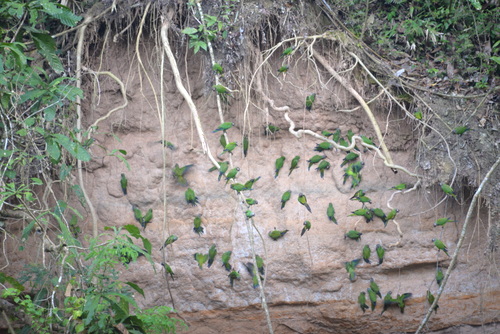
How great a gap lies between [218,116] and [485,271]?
8.90 ft

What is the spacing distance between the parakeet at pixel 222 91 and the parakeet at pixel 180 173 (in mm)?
685

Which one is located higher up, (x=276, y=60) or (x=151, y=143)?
(x=276, y=60)

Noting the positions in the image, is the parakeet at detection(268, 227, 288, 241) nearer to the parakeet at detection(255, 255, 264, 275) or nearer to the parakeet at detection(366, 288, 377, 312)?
the parakeet at detection(255, 255, 264, 275)

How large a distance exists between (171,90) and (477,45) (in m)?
2.77

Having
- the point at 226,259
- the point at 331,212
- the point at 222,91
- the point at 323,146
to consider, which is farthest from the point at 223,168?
the point at 331,212

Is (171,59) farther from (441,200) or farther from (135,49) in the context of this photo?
(441,200)

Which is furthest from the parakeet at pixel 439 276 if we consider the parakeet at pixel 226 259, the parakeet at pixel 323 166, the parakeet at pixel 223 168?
the parakeet at pixel 223 168

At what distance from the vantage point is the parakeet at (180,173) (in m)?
4.66

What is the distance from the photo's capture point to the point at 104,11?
4.46m

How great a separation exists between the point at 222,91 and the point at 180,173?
85cm

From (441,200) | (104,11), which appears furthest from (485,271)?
(104,11)

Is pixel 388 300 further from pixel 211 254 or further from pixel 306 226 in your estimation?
pixel 211 254

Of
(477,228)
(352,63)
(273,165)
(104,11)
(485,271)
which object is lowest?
(485,271)

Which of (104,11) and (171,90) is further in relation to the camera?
(171,90)
